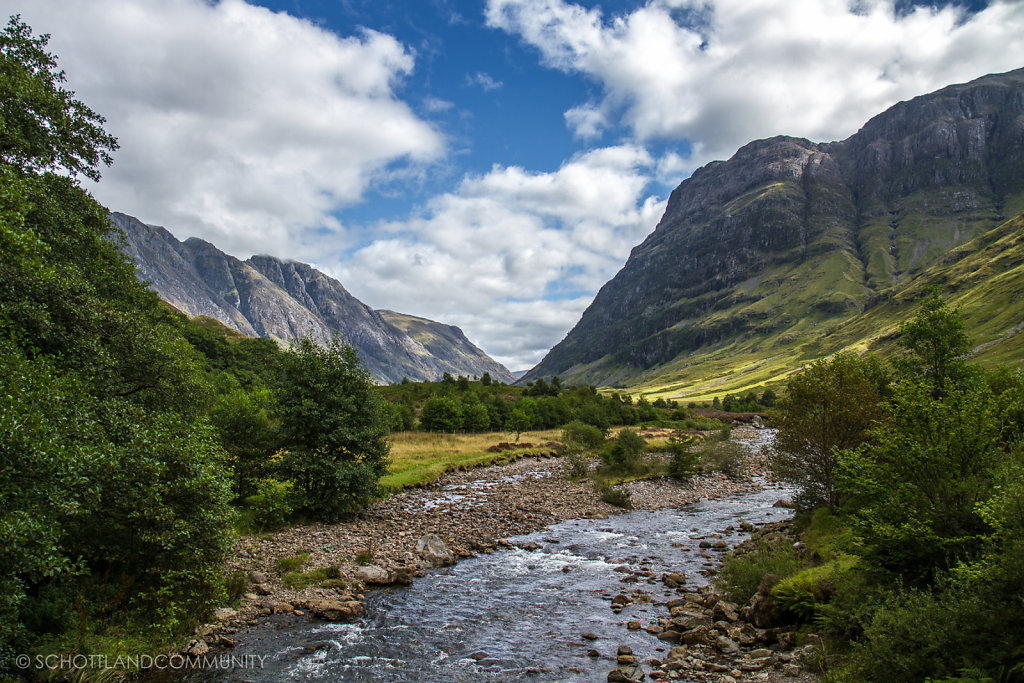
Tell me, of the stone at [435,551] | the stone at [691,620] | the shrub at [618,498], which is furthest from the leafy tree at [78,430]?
the shrub at [618,498]

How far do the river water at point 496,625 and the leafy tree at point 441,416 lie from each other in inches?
2349

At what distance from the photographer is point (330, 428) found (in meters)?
31.4

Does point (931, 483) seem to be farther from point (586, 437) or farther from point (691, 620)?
point (586, 437)

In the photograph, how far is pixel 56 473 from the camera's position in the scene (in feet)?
32.8

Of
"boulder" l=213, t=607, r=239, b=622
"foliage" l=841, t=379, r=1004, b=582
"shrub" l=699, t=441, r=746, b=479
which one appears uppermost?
"foliage" l=841, t=379, r=1004, b=582

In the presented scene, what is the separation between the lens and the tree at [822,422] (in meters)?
26.4

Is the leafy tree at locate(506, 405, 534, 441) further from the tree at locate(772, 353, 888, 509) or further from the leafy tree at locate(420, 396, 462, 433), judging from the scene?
the tree at locate(772, 353, 888, 509)

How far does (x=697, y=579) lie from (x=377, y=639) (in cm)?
1473

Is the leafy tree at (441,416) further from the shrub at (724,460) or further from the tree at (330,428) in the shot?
the tree at (330,428)

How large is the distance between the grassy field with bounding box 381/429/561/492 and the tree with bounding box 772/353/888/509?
2838 cm

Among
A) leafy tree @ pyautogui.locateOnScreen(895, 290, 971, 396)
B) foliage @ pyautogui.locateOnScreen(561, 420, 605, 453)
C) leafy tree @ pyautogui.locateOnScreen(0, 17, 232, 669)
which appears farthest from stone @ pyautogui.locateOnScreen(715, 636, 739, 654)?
foliage @ pyautogui.locateOnScreen(561, 420, 605, 453)

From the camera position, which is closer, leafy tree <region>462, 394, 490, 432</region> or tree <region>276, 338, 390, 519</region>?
tree <region>276, 338, 390, 519</region>

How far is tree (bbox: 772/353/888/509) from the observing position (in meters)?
26.4

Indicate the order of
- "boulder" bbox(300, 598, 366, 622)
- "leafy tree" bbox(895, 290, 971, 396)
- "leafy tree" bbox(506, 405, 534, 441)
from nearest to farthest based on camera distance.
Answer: "boulder" bbox(300, 598, 366, 622) → "leafy tree" bbox(895, 290, 971, 396) → "leafy tree" bbox(506, 405, 534, 441)
